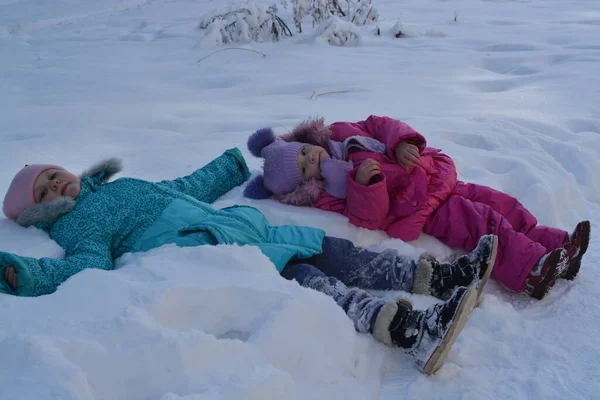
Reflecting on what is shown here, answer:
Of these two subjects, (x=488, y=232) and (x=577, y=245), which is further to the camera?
(x=488, y=232)

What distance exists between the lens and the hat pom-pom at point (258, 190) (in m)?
2.69

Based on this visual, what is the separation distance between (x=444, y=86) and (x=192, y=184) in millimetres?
2765

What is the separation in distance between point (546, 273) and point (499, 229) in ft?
1.07

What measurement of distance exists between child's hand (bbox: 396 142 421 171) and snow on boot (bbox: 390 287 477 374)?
92 centimetres

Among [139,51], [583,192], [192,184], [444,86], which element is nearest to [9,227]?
[192,184]

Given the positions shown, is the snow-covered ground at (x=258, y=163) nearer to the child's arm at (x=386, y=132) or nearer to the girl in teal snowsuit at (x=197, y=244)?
the girl in teal snowsuit at (x=197, y=244)

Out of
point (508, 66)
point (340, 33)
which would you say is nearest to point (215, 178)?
point (508, 66)

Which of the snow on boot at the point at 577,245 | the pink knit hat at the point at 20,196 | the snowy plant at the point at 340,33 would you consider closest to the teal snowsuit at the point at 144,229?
the pink knit hat at the point at 20,196

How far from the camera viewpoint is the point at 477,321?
1.81 m

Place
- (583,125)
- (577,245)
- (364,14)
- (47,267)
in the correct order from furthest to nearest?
1. (364,14)
2. (583,125)
3. (577,245)
4. (47,267)

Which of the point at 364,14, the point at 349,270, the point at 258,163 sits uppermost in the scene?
the point at 364,14

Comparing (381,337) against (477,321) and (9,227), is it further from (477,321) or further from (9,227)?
(9,227)

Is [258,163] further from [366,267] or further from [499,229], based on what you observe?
[499,229]

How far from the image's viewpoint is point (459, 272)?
1990 millimetres
